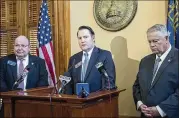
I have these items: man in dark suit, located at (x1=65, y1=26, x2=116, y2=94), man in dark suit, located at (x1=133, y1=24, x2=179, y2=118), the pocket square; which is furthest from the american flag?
man in dark suit, located at (x1=133, y1=24, x2=179, y2=118)

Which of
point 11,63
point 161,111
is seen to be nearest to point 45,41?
point 11,63

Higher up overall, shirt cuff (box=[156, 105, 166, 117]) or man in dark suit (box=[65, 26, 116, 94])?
man in dark suit (box=[65, 26, 116, 94])

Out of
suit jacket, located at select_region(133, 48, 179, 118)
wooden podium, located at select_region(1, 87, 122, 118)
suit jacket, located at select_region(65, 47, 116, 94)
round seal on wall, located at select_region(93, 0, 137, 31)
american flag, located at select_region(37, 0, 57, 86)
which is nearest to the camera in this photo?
wooden podium, located at select_region(1, 87, 122, 118)

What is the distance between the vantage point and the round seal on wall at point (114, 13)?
4262mm

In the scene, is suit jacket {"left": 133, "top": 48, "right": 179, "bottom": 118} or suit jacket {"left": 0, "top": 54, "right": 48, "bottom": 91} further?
suit jacket {"left": 0, "top": 54, "right": 48, "bottom": 91}

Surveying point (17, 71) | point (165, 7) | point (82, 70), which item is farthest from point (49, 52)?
point (165, 7)

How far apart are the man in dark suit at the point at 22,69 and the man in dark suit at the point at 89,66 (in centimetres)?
64

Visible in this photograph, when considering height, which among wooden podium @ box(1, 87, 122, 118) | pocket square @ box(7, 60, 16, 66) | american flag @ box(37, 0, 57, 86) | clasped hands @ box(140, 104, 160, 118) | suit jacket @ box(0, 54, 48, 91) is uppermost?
american flag @ box(37, 0, 57, 86)

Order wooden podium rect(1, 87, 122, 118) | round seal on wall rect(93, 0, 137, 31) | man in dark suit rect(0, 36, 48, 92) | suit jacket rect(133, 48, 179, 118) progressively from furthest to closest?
1. round seal on wall rect(93, 0, 137, 31)
2. man in dark suit rect(0, 36, 48, 92)
3. suit jacket rect(133, 48, 179, 118)
4. wooden podium rect(1, 87, 122, 118)

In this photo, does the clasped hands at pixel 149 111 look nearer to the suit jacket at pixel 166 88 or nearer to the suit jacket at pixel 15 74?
the suit jacket at pixel 166 88

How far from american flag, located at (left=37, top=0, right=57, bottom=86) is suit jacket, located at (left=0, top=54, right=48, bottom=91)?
0.71m

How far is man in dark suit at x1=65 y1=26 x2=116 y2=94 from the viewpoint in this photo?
10.3 feet

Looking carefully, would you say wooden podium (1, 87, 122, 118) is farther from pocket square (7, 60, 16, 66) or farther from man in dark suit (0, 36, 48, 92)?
pocket square (7, 60, 16, 66)

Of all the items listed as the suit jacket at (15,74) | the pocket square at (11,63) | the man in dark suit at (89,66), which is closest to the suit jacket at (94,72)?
the man in dark suit at (89,66)
